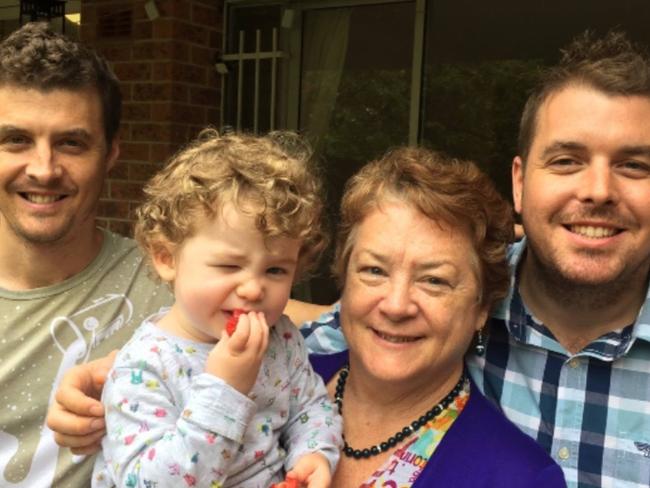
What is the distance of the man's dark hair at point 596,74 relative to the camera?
2043mm

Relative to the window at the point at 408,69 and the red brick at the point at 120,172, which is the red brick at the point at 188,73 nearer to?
the window at the point at 408,69

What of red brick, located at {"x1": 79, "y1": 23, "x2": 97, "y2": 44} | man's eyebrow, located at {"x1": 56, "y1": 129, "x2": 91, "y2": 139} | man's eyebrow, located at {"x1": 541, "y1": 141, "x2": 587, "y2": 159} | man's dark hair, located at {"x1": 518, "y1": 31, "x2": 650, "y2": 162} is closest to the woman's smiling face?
man's eyebrow, located at {"x1": 541, "y1": 141, "x2": 587, "y2": 159}

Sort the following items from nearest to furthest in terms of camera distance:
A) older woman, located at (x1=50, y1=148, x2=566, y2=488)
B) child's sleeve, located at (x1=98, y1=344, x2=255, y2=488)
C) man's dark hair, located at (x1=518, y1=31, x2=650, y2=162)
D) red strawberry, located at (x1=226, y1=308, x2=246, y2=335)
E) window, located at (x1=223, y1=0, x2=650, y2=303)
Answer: child's sleeve, located at (x1=98, y1=344, x2=255, y2=488)
red strawberry, located at (x1=226, y1=308, x2=246, y2=335)
older woman, located at (x1=50, y1=148, x2=566, y2=488)
man's dark hair, located at (x1=518, y1=31, x2=650, y2=162)
window, located at (x1=223, y1=0, x2=650, y2=303)

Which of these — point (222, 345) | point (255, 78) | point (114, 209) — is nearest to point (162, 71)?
point (255, 78)

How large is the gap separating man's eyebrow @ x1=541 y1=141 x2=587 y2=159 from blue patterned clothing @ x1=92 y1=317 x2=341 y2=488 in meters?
0.78

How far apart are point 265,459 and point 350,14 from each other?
379 centimetres

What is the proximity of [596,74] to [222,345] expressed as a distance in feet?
3.82

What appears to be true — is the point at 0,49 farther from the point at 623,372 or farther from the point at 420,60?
the point at 420,60

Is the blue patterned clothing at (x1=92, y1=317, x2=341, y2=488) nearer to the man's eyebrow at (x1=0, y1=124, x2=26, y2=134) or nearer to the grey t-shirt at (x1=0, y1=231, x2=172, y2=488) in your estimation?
the grey t-shirt at (x1=0, y1=231, x2=172, y2=488)

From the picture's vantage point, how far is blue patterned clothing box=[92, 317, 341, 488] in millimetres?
1574

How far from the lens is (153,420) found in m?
1.65

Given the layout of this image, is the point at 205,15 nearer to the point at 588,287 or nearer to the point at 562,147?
the point at 562,147

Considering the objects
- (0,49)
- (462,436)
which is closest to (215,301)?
(462,436)

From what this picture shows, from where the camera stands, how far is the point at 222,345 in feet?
5.38
